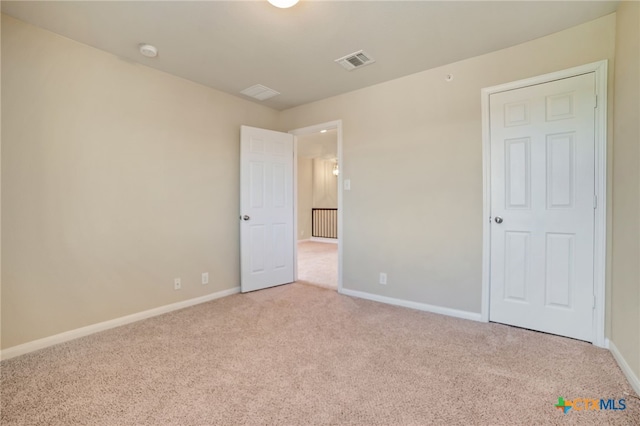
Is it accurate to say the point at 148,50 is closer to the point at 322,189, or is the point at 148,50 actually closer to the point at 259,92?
the point at 259,92

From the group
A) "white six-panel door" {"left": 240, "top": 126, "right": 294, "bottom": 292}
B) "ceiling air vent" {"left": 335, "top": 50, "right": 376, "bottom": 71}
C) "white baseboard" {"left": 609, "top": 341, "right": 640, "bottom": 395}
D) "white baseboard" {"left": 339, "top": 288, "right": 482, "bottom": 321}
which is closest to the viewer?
"white baseboard" {"left": 609, "top": 341, "right": 640, "bottom": 395}

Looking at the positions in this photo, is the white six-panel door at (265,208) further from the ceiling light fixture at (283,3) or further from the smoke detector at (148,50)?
the ceiling light fixture at (283,3)

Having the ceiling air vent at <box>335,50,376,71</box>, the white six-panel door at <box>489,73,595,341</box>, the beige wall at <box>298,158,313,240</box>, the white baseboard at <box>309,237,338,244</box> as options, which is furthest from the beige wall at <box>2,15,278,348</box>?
the white baseboard at <box>309,237,338,244</box>

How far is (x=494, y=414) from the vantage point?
1.48 m

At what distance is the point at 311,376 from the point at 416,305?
1602mm

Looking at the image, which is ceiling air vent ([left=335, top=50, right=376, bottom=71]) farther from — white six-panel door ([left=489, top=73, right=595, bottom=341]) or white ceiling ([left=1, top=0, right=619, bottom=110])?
white six-panel door ([left=489, top=73, right=595, bottom=341])

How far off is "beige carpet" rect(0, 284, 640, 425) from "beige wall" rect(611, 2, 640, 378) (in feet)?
0.97

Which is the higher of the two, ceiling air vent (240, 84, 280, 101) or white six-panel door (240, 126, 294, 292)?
ceiling air vent (240, 84, 280, 101)

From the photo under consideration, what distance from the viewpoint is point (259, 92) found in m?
3.46

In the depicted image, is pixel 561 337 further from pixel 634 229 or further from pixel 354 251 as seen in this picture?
pixel 354 251

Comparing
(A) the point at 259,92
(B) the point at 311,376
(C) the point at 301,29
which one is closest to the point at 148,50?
(A) the point at 259,92

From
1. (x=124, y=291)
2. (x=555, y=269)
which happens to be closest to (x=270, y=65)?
(x=124, y=291)

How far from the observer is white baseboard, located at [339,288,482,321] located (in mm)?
2736

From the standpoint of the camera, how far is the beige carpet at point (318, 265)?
417 cm
